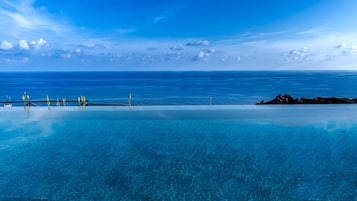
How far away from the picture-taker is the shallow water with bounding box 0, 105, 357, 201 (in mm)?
3043

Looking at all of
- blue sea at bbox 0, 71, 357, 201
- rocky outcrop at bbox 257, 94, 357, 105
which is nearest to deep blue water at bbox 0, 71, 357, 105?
rocky outcrop at bbox 257, 94, 357, 105

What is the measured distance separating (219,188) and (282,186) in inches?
35.0

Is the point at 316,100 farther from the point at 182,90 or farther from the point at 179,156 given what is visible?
the point at 182,90

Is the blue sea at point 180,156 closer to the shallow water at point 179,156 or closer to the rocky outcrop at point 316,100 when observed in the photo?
the shallow water at point 179,156

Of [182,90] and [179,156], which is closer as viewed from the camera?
[179,156]

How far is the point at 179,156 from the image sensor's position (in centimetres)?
412

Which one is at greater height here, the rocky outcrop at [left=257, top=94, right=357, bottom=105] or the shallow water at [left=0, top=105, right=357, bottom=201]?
the rocky outcrop at [left=257, top=94, right=357, bottom=105]

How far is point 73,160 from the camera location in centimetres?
400

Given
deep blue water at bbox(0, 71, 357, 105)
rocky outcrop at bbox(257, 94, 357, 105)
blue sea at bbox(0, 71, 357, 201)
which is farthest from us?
deep blue water at bbox(0, 71, 357, 105)

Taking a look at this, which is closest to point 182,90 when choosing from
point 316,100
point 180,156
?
point 316,100

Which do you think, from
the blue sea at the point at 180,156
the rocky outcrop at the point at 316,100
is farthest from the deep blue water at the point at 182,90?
the blue sea at the point at 180,156

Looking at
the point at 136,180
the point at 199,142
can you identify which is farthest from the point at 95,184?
the point at 199,142

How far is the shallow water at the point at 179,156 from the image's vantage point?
3.04 meters

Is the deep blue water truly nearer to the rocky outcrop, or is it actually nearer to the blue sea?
the rocky outcrop
